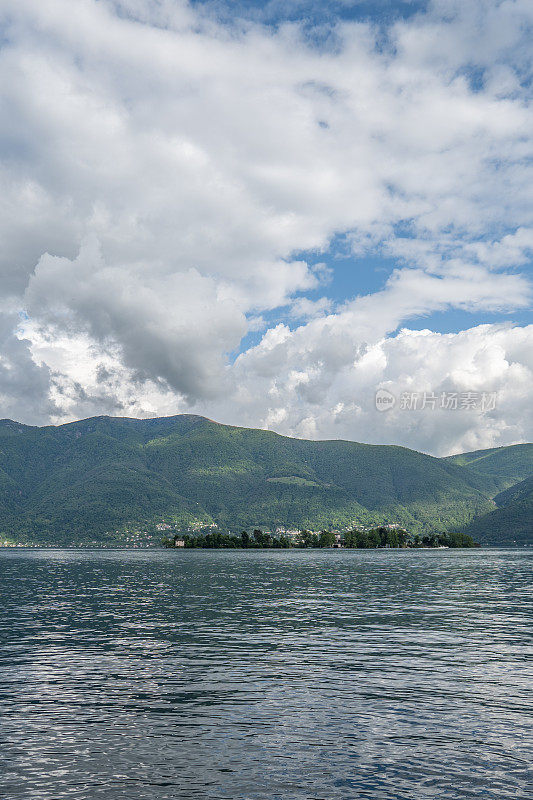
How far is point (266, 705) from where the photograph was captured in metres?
39.1

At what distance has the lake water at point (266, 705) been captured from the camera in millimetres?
27031

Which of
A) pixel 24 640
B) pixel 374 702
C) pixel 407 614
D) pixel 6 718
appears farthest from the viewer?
pixel 407 614

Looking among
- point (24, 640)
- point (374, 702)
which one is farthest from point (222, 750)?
point (24, 640)

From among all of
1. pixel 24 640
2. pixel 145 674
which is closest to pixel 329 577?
pixel 24 640

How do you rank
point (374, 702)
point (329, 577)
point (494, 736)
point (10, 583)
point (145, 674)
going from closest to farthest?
point (494, 736) → point (374, 702) → point (145, 674) → point (10, 583) → point (329, 577)

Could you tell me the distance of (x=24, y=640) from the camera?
63938 millimetres

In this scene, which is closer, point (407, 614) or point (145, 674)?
point (145, 674)

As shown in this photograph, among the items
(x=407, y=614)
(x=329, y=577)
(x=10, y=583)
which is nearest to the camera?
(x=407, y=614)

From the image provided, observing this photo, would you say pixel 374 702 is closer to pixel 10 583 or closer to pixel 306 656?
pixel 306 656

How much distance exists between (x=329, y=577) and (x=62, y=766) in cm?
14010

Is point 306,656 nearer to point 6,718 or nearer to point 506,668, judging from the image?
point 506,668

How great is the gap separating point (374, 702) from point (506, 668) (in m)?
16.9

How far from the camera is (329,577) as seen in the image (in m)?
163

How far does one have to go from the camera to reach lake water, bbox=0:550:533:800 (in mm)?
27031
